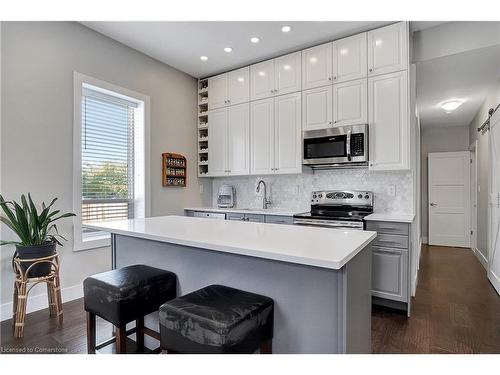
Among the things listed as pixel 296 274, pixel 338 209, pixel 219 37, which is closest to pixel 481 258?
pixel 338 209

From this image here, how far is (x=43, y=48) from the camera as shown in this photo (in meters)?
2.73

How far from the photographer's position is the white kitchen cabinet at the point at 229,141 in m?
4.02

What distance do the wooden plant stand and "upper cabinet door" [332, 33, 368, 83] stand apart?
11.1 feet

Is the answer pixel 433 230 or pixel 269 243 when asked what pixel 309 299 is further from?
pixel 433 230

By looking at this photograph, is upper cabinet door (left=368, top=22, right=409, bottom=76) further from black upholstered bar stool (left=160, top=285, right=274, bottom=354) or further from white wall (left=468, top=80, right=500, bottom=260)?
black upholstered bar stool (left=160, top=285, right=274, bottom=354)

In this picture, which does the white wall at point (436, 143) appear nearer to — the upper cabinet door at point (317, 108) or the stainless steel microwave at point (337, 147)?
the stainless steel microwave at point (337, 147)

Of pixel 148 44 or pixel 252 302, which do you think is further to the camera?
pixel 148 44

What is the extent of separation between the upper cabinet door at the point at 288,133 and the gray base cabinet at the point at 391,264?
4.04 feet

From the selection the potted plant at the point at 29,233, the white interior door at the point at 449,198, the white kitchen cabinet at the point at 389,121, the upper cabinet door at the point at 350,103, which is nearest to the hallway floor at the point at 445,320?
the white kitchen cabinet at the point at 389,121

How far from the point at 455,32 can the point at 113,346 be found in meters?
4.28

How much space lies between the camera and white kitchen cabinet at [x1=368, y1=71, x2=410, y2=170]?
287 cm

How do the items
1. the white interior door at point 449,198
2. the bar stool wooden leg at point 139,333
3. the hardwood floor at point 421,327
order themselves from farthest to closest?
the white interior door at point 449,198 → the hardwood floor at point 421,327 → the bar stool wooden leg at point 139,333

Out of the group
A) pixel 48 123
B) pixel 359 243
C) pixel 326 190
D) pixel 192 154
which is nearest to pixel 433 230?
pixel 326 190

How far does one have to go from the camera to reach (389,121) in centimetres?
296
